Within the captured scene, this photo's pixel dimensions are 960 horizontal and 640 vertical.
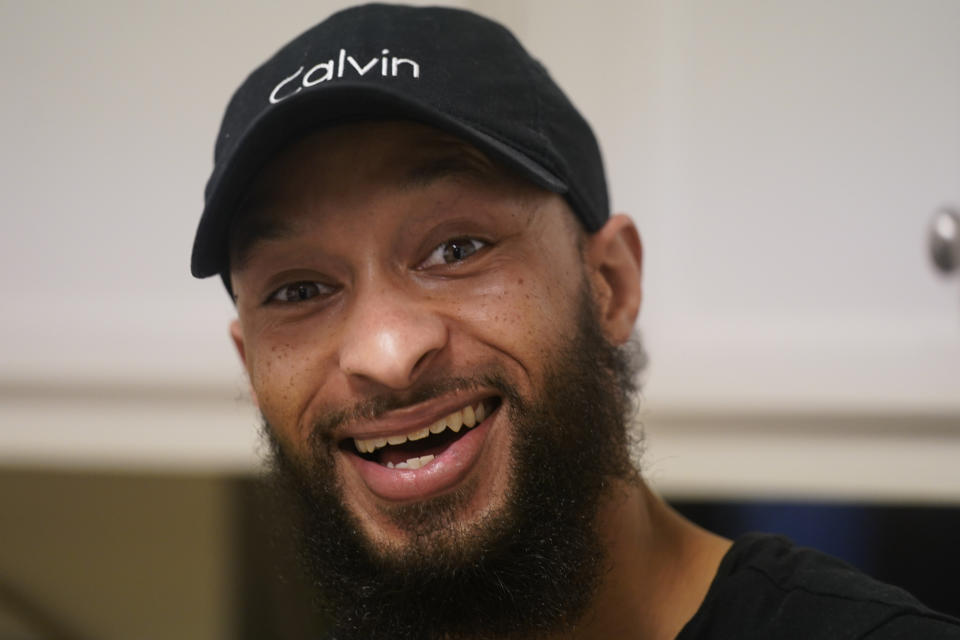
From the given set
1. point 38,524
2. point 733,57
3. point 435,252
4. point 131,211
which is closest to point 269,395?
point 435,252

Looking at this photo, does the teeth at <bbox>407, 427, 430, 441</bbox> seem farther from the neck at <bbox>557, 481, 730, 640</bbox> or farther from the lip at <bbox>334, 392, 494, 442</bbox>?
the neck at <bbox>557, 481, 730, 640</bbox>

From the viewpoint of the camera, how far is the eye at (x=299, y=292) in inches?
29.9

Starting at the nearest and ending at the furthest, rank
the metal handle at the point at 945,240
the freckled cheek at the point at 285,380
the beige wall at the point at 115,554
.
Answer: the freckled cheek at the point at 285,380, the metal handle at the point at 945,240, the beige wall at the point at 115,554

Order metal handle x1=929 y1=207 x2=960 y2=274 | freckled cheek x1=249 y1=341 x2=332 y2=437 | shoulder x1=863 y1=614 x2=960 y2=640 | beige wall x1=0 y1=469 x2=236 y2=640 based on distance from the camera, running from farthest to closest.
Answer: beige wall x1=0 y1=469 x2=236 y2=640, metal handle x1=929 y1=207 x2=960 y2=274, freckled cheek x1=249 y1=341 x2=332 y2=437, shoulder x1=863 y1=614 x2=960 y2=640

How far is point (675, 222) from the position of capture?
Result: 108cm

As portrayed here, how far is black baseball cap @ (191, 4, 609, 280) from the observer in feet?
2.23

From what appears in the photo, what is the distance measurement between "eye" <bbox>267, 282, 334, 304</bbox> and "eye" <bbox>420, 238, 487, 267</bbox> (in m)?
0.09

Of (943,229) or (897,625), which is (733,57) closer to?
(943,229)

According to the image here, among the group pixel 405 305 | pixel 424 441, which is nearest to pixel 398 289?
pixel 405 305

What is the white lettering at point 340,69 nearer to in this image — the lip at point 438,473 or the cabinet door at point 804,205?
the lip at point 438,473

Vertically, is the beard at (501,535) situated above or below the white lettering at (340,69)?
below

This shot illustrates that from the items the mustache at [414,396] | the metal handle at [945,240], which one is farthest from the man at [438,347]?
the metal handle at [945,240]

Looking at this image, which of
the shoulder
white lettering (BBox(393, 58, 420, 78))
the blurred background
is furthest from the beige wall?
the shoulder

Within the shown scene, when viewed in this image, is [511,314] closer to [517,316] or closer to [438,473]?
[517,316]
